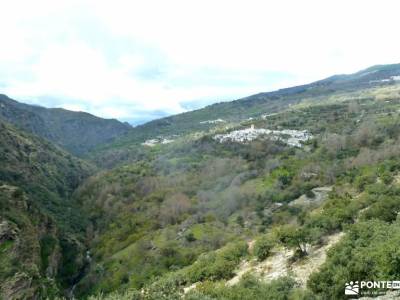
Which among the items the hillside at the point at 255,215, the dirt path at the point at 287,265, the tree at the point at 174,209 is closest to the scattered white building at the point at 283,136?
the hillside at the point at 255,215

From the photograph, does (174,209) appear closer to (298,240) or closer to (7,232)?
(7,232)

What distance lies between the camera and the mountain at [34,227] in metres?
75.9

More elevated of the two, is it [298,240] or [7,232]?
[298,240]

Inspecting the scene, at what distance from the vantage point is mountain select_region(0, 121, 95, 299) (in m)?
75.9

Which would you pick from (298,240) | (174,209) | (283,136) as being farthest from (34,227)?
(283,136)

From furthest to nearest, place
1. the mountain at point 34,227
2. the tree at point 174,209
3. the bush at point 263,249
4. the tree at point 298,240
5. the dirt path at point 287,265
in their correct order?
the tree at point 174,209
the mountain at point 34,227
the bush at point 263,249
the tree at point 298,240
the dirt path at point 287,265

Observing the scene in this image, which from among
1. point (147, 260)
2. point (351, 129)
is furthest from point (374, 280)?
point (351, 129)

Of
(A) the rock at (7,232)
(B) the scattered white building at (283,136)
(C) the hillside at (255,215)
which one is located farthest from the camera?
(B) the scattered white building at (283,136)

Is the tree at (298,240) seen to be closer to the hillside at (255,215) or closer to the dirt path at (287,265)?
the hillside at (255,215)

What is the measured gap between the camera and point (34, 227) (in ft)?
333

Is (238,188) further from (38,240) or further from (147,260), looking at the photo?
(38,240)

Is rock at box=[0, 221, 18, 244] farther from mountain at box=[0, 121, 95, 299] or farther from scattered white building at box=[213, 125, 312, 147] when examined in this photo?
scattered white building at box=[213, 125, 312, 147]

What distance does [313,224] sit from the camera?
36719 mm

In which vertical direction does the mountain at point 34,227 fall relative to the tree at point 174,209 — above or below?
above
